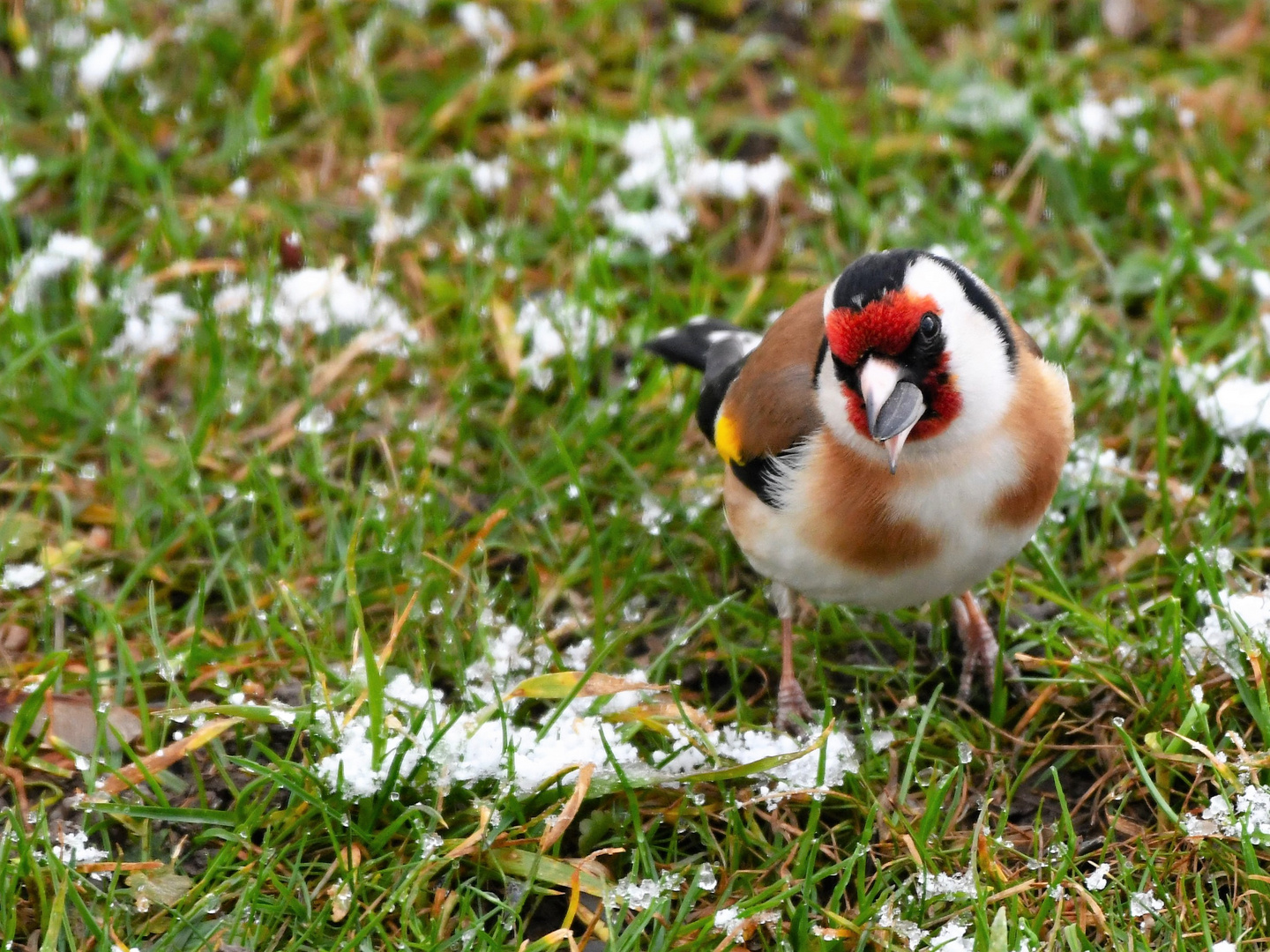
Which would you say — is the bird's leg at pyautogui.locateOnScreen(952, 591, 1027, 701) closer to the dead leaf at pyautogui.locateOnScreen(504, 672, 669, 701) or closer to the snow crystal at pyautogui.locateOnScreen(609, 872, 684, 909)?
the dead leaf at pyautogui.locateOnScreen(504, 672, 669, 701)

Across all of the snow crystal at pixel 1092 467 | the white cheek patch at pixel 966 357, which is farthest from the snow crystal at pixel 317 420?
the snow crystal at pixel 1092 467

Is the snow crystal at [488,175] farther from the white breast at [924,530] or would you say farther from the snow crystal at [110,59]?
the white breast at [924,530]

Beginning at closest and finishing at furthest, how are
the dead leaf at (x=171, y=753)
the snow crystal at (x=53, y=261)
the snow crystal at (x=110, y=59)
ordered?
the dead leaf at (x=171, y=753)
the snow crystal at (x=53, y=261)
the snow crystal at (x=110, y=59)

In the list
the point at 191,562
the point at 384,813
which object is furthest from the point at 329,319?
the point at 384,813

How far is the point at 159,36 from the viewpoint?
17.8 feet

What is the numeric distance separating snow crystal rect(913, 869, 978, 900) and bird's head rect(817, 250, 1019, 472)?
2.78 ft

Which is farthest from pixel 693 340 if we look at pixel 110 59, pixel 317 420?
pixel 110 59

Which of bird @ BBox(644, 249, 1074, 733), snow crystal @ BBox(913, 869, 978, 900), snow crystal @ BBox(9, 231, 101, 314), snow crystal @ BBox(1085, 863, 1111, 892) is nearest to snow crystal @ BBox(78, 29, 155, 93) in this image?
snow crystal @ BBox(9, 231, 101, 314)

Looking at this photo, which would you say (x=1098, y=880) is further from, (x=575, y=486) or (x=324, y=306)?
(x=324, y=306)

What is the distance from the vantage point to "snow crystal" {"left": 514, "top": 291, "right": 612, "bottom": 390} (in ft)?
14.6

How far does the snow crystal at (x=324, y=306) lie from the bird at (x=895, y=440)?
1.51 m

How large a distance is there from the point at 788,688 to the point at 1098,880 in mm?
838

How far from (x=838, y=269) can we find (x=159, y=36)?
262 cm

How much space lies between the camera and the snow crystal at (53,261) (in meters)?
4.55
